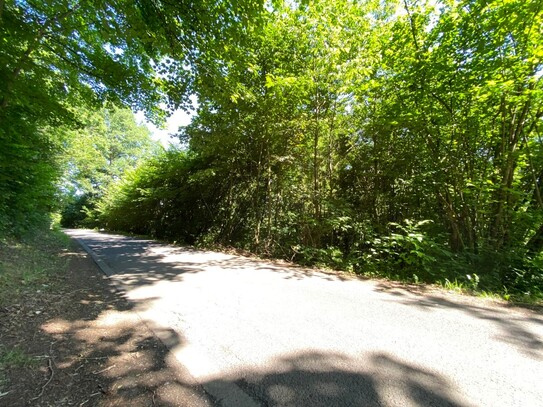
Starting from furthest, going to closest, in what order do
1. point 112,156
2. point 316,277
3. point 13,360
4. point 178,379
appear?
Result: point 112,156 < point 316,277 < point 13,360 < point 178,379

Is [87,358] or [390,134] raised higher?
[390,134]

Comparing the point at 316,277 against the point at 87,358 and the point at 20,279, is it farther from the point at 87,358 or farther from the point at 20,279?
the point at 20,279

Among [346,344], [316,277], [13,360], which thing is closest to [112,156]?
[316,277]

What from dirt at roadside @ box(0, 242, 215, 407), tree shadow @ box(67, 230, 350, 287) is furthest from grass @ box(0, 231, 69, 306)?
tree shadow @ box(67, 230, 350, 287)

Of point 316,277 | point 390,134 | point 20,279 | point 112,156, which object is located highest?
point 112,156

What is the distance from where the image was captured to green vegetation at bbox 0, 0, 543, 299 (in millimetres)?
4887

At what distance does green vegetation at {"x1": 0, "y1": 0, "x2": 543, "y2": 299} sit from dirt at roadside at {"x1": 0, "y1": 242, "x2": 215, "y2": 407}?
422cm

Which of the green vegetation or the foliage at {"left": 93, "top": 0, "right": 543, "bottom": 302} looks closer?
the green vegetation

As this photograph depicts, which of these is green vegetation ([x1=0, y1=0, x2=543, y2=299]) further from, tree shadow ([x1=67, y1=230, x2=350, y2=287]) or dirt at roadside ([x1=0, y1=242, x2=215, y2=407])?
dirt at roadside ([x1=0, y1=242, x2=215, y2=407])

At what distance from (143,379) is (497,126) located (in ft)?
27.6

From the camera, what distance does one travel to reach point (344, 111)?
8.46m

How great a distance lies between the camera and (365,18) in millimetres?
7746

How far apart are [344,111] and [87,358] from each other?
8.56 meters

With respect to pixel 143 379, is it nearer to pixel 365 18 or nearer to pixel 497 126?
pixel 497 126
